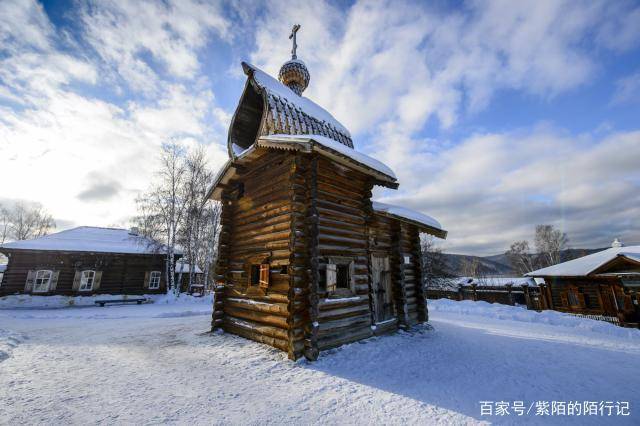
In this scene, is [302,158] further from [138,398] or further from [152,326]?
[152,326]

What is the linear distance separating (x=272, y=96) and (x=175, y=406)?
871 cm

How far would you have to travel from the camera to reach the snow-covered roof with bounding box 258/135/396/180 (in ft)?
22.7

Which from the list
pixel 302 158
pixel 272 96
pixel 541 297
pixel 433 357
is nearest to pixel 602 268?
pixel 541 297

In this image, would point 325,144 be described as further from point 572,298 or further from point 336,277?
point 572,298

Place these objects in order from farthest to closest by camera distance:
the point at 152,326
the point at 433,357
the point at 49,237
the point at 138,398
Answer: the point at 49,237, the point at 152,326, the point at 433,357, the point at 138,398

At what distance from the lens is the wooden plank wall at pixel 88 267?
742 inches

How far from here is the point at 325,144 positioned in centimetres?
702

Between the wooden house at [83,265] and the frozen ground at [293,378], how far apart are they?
12.9 meters

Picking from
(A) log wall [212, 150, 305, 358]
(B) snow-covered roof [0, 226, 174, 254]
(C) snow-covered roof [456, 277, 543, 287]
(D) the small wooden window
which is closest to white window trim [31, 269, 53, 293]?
(B) snow-covered roof [0, 226, 174, 254]

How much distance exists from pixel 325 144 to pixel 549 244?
164 feet

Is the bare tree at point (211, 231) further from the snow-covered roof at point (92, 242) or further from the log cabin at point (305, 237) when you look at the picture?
the log cabin at point (305, 237)

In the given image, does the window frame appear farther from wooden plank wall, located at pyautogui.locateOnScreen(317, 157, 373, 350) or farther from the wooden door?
the wooden door

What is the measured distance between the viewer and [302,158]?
7.82 meters

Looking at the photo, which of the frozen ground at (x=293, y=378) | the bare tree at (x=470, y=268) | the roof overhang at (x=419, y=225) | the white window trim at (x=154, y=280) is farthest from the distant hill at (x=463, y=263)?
the white window trim at (x=154, y=280)
